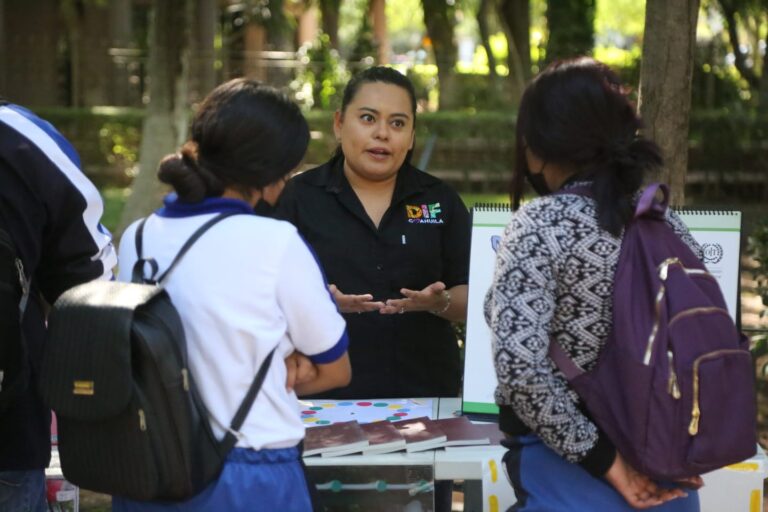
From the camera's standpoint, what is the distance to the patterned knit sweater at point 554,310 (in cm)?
216

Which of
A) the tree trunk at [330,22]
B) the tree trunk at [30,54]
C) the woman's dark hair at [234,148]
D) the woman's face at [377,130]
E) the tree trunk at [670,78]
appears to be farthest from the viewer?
the tree trunk at [330,22]

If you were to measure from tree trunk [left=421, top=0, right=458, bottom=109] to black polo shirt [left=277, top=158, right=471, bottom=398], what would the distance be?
15.8m

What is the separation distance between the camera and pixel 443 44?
67.2 ft

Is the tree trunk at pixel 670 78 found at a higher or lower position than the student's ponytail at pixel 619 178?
higher

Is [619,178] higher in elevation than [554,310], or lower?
higher

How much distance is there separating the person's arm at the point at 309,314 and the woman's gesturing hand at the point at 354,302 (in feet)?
3.12

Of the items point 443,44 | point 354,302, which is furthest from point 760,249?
point 443,44

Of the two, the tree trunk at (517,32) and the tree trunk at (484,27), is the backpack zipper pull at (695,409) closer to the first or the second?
the tree trunk at (517,32)

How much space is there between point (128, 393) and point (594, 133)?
1.04m

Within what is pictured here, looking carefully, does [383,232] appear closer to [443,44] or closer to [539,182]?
[539,182]

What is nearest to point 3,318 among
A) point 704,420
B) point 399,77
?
point 704,420

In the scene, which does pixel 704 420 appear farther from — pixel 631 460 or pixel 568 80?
pixel 568 80

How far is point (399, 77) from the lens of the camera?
3777mm

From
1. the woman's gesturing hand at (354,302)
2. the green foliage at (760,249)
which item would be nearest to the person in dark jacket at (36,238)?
the woman's gesturing hand at (354,302)
